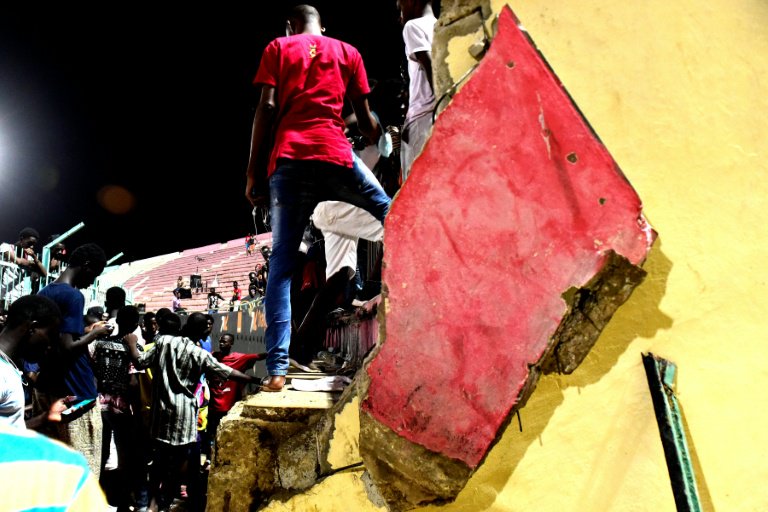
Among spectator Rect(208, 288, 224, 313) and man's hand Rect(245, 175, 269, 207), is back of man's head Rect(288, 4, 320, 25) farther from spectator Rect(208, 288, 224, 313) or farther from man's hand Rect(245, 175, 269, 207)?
spectator Rect(208, 288, 224, 313)

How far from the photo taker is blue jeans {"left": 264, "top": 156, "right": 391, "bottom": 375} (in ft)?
7.48

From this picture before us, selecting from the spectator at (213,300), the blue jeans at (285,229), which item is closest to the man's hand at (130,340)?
the blue jeans at (285,229)

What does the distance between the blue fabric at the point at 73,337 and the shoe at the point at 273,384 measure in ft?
6.80

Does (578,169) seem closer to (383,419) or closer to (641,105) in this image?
(641,105)

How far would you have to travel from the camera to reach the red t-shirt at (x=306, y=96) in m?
2.37

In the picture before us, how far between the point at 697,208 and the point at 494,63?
755 millimetres

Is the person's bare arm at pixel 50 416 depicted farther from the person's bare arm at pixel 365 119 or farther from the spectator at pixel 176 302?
the spectator at pixel 176 302

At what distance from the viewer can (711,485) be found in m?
1.33

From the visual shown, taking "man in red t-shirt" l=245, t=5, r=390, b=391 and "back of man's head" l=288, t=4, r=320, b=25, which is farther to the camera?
"back of man's head" l=288, t=4, r=320, b=25

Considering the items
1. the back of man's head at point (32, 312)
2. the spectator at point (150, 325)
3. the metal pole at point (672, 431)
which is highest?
the metal pole at point (672, 431)

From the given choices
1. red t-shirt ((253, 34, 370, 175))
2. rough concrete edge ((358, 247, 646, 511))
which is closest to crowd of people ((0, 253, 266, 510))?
red t-shirt ((253, 34, 370, 175))

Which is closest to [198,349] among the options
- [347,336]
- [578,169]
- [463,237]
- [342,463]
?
[347,336]

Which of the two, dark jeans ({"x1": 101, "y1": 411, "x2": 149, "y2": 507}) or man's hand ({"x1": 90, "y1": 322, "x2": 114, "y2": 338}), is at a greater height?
man's hand ({"x1": 90, "y1": 322, "x2": 114, "y2": 338})

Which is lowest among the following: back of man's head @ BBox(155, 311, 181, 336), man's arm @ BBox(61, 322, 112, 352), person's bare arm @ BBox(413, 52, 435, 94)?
back of man's head @ BBox(155, 311, 181, 336)
